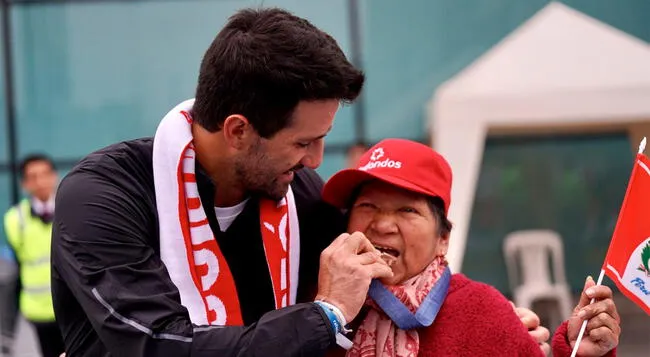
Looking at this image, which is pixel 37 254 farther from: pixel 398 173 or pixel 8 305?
pixel 398 173

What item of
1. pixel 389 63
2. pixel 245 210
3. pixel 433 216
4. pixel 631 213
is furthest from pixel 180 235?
pixel 389 63

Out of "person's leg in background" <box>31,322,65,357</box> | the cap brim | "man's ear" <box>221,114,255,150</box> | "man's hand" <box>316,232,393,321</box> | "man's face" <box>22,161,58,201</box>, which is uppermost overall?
"man's ear" <box>221,114,255,150</box>

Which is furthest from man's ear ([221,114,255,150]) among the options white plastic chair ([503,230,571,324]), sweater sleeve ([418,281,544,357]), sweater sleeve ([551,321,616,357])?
white plastic chair ([503,230,571,324])

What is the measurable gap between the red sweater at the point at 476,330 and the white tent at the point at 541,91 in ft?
18.4

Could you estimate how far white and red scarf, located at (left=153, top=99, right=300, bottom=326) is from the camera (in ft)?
8.57

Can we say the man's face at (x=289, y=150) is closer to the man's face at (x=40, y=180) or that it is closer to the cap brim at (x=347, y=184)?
the cap brim at (x=347, y=184)

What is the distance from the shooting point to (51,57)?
1118cm

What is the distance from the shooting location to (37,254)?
7594 mm

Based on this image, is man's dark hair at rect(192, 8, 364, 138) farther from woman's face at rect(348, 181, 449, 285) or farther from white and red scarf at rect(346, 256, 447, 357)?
white and red scarf at rect(346, 256, 447, 357)

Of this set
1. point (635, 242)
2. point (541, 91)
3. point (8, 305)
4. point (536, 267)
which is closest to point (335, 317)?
point (635, 242)

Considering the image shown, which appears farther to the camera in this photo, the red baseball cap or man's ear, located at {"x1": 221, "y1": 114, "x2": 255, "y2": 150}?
the red baseball cap

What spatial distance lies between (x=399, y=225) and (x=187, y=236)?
59cm

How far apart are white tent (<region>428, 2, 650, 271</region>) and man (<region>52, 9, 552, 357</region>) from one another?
5770 millimetres

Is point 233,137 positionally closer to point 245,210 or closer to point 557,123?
point 245,210
